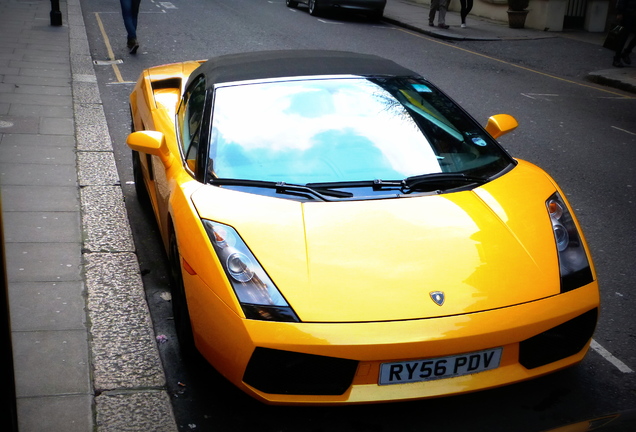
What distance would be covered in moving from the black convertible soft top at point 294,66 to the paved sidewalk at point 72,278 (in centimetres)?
126

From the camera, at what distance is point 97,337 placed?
3.79 metres

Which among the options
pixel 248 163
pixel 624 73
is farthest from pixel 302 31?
pixel 248 163

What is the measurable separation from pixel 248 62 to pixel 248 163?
1190 mm

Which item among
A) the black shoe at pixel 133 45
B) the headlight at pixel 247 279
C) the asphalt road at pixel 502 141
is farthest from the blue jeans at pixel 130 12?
the headlight at pixel 247 279

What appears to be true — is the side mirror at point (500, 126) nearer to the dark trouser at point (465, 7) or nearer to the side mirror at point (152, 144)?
the side mirror at point (152, 144)

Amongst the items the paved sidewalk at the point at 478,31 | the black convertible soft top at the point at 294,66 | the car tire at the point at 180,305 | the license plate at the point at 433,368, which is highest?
the black convertible soft top at the point at 294,66

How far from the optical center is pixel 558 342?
123 inches

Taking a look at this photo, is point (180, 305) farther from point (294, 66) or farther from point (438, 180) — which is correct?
point (294, 66)

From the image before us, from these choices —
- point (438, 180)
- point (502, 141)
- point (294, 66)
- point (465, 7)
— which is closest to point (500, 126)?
point (438, 180)

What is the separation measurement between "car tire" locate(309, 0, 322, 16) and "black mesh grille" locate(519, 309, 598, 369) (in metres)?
18.5

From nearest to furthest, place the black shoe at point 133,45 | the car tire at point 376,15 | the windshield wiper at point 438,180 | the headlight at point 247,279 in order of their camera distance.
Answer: the headlight at point 247,279
the windshield wiper at point 438,180
the black shoe at point 133,45
the car tire at point 376,15

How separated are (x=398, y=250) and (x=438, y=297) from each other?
31cm

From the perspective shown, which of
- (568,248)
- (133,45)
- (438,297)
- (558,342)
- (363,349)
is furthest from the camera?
(133,45)

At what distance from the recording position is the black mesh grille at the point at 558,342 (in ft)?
10.0
